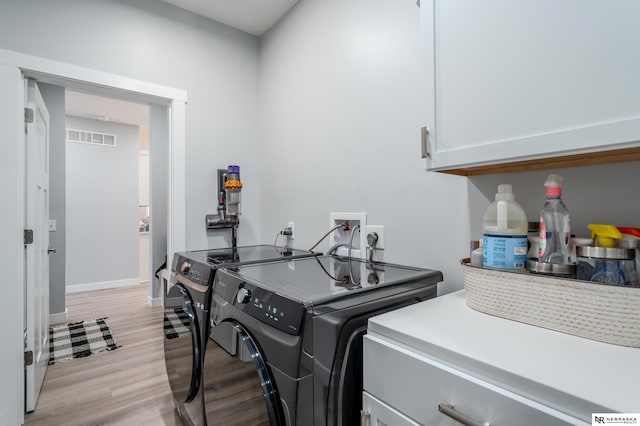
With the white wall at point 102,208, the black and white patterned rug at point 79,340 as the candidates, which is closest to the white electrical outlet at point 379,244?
the black and white patterned rug at point 79,340

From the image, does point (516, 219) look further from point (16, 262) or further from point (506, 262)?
point (16, 262)

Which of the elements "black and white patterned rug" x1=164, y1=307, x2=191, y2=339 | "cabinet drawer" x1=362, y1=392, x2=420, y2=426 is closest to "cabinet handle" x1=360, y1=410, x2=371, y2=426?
"cabinet drawer" x1=362, y1=392, x2=420, y2=426

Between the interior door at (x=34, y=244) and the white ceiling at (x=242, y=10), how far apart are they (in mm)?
1116

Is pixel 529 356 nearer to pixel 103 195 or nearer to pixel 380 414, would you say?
pixel 380 414

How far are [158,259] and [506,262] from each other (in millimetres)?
4022

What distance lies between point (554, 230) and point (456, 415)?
0.55 m

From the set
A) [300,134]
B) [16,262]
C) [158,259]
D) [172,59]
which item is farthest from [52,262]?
[300,134]

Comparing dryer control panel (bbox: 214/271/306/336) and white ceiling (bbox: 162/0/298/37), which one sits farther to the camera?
white ceiling (bbox: 162/0/298/37)

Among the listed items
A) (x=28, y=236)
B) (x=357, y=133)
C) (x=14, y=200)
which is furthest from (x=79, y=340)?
(x=357, y=133)

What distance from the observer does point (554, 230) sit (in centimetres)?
81

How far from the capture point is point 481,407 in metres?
0.53

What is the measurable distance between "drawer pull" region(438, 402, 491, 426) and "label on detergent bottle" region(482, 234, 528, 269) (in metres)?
0.42

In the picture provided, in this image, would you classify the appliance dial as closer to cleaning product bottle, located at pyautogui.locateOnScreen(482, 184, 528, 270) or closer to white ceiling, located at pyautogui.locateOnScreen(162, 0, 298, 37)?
cleaning product bottle, located at pyautogui.locateOnScreen(482, 184, 528, 270)

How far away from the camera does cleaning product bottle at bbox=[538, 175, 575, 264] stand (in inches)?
31.0
